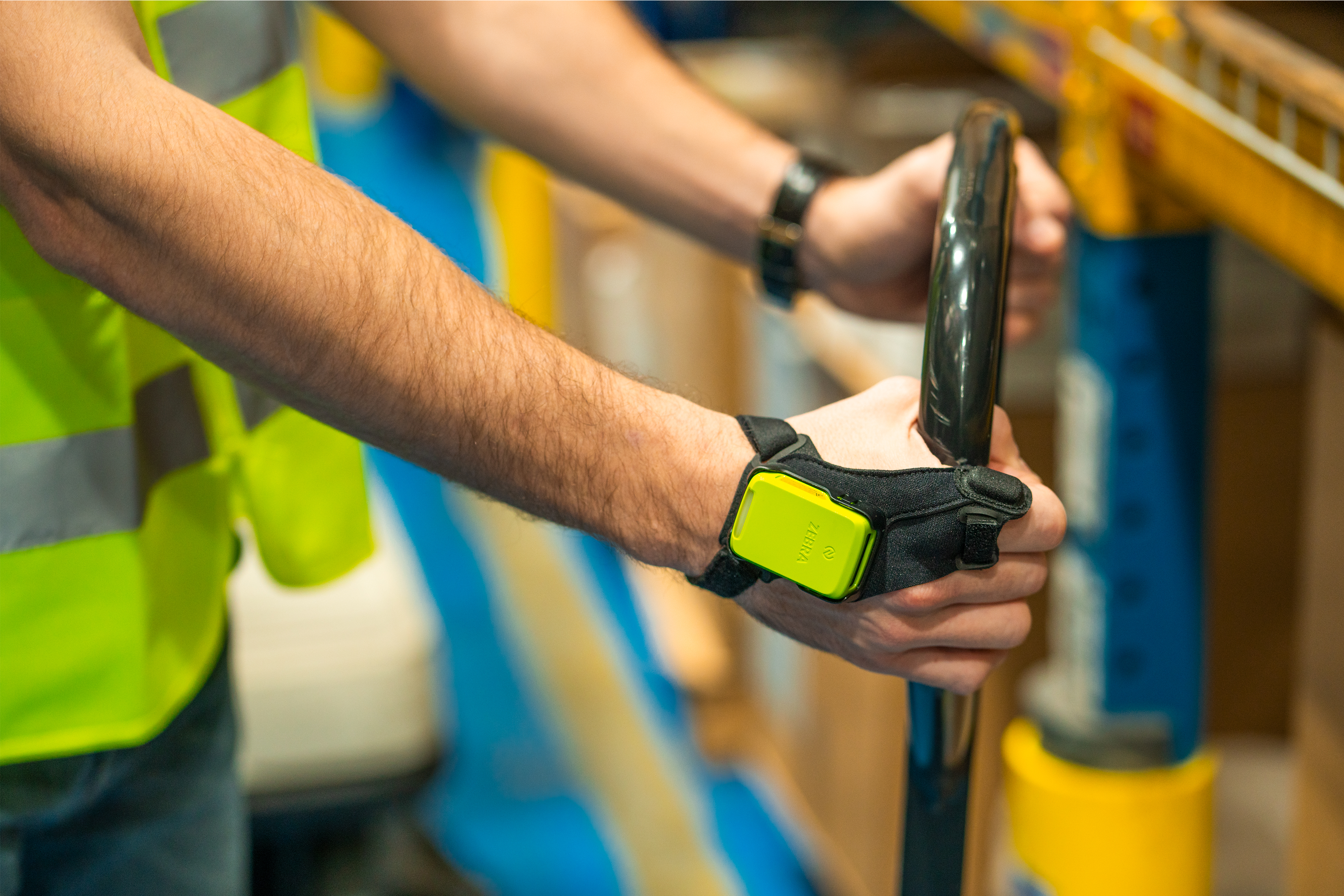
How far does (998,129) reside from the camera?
0.66 m

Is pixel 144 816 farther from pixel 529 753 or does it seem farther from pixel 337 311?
pixel 529 753

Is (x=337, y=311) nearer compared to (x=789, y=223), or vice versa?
(x=337, y=311)

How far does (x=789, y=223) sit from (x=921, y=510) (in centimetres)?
41

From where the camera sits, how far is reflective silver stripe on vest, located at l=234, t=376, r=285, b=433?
845 mm

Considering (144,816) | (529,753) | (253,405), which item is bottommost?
(529,753)

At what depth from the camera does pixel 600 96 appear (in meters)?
0.95

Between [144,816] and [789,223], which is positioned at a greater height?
[789,223]

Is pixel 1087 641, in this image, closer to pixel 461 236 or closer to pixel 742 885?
pixel 742 885

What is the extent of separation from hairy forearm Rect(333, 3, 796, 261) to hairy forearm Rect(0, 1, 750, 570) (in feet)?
1.15

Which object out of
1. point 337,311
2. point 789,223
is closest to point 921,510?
point 337,311

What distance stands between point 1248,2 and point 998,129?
0.31 meters

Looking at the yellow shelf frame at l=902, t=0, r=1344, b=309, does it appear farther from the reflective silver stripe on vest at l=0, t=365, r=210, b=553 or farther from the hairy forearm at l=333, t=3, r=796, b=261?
the reflective silver stripe on vest at l=0, t=365, r=210, b=553

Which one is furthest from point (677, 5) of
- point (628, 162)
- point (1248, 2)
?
point (1248, 2)

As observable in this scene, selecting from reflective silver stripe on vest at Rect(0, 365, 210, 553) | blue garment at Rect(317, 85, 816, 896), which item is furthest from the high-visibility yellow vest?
blue garment at Rect(317, 85, 816, 896)
